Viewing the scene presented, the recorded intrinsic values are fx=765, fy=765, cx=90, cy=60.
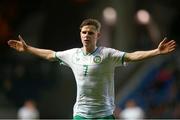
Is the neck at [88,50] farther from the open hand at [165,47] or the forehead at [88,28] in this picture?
the open hand at [165,47]

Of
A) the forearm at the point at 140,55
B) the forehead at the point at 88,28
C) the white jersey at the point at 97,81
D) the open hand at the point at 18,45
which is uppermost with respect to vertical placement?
the forehead at the point at 88,28

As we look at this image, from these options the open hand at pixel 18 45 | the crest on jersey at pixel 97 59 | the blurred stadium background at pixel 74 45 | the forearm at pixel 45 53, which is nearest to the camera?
the crest on jersey at pixel 97 59

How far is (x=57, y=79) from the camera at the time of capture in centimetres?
2278

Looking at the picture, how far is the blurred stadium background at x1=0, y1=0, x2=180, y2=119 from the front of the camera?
21.8 m

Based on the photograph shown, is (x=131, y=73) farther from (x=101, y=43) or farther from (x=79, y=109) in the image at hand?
(x=79, y=109)

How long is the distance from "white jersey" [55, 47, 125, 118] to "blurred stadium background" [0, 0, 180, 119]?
1104 centimetres

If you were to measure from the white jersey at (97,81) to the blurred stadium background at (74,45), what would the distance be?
11.0m

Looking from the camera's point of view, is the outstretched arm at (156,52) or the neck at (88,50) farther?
the neck at (88,50)

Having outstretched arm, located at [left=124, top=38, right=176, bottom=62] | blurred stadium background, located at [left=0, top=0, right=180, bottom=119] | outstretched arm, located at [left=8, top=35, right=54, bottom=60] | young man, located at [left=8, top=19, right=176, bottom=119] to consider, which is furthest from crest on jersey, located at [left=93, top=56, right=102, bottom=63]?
blurred stadium background, located at [left=0, top=0, right=180, bottom=119]

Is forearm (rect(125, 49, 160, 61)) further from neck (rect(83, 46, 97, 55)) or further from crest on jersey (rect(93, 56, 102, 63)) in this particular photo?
neck (rect(83, 46, 97, 55))

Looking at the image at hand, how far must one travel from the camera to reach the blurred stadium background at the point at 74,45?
2184 cm

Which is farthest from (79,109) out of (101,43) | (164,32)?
(164,32)

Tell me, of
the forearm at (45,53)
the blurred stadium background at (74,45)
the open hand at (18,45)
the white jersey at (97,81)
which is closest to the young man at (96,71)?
the white jersey at (97,81)

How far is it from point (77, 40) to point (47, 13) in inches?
58.7
